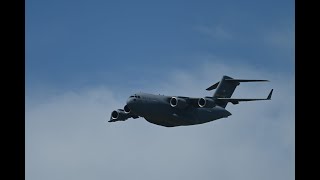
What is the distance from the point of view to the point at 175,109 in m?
38.4

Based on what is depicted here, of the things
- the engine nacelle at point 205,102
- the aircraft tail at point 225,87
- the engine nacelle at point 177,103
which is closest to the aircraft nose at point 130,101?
the engine nacelle at point 177,103

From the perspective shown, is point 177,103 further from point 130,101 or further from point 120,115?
point 120,115

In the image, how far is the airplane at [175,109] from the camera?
36278mm

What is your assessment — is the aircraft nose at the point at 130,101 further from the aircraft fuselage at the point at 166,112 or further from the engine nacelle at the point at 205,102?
the engine nacelle at the point at 205,102

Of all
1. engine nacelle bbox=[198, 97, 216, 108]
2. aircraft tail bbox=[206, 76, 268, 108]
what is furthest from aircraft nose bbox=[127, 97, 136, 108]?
aircraft tail bbox=[206, 76, 268, 108]

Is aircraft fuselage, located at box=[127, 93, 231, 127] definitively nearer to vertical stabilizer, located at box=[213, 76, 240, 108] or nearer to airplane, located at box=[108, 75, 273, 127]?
airplane, located at box=[108, 75, 273, 127]

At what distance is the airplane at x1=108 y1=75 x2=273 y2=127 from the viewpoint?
36.3 meters

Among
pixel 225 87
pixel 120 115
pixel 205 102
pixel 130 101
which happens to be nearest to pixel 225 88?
pixel 225 87
